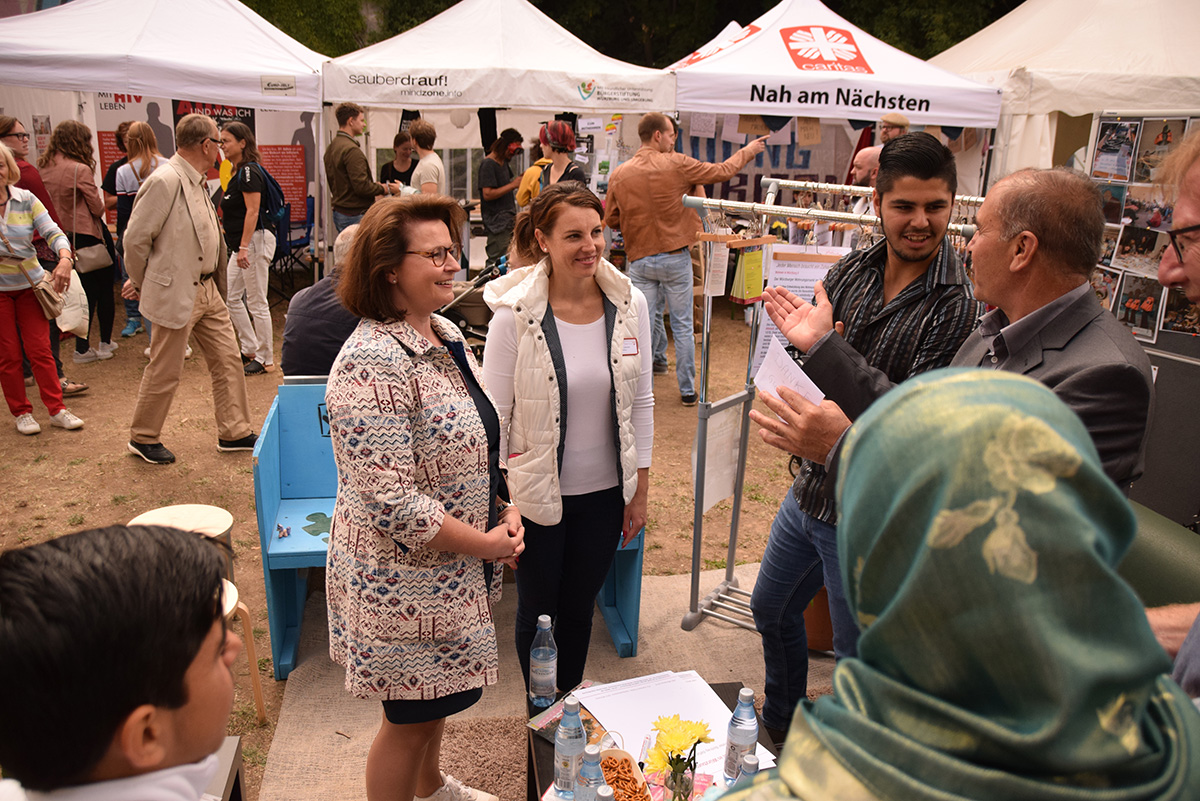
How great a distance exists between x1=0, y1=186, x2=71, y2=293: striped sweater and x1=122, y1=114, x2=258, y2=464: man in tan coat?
553 millimetres

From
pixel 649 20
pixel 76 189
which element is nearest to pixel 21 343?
pixel 76 189

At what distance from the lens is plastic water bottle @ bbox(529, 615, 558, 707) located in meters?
2.50

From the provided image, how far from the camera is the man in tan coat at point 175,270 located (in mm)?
4848

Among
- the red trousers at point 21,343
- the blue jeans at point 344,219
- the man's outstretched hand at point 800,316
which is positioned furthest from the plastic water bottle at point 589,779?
the blue jeans at point 344,219

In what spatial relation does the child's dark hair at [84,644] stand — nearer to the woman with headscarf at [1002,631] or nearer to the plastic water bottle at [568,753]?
the woman with headscarf at [1002,631]

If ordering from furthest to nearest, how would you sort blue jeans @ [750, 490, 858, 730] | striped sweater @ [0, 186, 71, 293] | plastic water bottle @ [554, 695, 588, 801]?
striped sweater @ [0, 186, 71, 293] → blue jeans @ [750, 490, 858, 730] → plastic water bottle @ [554, 695, 588, 801]

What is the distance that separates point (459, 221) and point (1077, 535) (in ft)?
6.52

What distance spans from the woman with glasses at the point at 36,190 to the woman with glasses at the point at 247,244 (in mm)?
1219

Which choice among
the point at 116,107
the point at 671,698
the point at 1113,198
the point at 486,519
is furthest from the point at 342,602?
the point at 116,107

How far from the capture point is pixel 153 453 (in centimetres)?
535

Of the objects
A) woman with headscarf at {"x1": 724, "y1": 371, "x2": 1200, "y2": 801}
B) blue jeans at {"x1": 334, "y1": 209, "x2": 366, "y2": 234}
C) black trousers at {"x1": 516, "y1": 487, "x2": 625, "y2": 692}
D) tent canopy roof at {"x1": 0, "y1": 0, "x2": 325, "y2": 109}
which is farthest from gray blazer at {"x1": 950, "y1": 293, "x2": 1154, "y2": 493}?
blue jeans at {"x1": 334, "y1": 209, "x2": 366, "y2": 234}

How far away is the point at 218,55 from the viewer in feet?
24.2

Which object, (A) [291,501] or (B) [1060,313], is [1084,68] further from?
(A) [291,501]

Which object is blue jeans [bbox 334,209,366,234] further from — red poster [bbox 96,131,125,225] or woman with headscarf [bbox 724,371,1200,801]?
woman with headscarf [bbox 724,371,1200,801]
